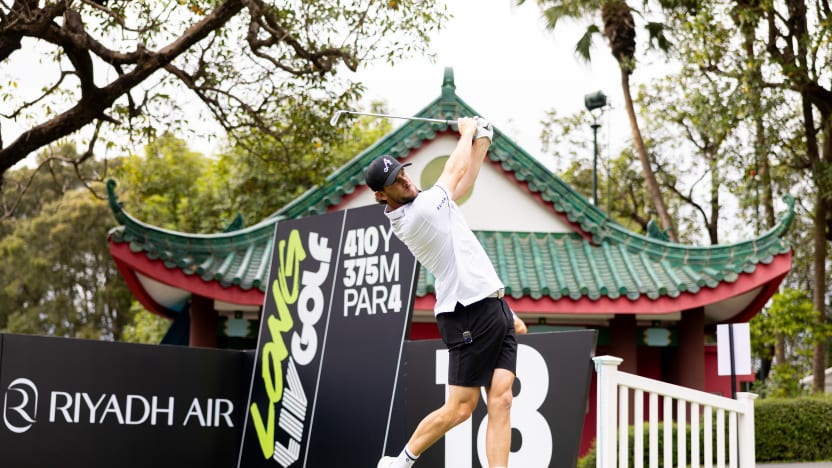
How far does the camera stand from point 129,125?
1073 centimetres

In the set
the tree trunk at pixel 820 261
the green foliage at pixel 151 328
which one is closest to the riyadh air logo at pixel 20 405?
the tree trunk at pixel 820 261

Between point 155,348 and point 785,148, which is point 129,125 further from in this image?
point 785,148

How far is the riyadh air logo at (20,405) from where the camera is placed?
21.0ft

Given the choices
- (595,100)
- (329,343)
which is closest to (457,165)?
(329,343)

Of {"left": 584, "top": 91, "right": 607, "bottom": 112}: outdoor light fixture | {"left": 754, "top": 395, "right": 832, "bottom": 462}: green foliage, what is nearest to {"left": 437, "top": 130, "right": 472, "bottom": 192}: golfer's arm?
{"left": 754, "top": 395, "right": 832, "bottom": 462}: green foliage

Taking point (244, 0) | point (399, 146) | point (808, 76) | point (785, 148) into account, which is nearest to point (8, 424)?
point (244, 0)

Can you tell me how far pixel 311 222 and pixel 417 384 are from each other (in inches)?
66.0

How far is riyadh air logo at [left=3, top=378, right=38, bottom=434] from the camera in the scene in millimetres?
6402

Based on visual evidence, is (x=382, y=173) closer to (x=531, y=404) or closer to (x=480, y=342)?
(x=480, y=342)

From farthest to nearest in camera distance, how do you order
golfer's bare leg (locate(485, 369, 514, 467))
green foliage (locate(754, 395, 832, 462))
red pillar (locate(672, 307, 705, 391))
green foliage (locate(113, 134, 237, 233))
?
green foliage (locate(113, 134, 237, 233)) → green foliage (locate(754, 395, 832, 462)) → red pillar (locate(672, 307, 705, 391)) → golfer's bare leg (locate(485, 369, 514, 467))

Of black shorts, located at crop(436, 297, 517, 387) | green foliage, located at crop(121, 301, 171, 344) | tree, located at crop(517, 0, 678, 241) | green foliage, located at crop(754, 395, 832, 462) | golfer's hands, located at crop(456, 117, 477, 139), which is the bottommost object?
green foliage, located at crop(754, 395, 832, 462)

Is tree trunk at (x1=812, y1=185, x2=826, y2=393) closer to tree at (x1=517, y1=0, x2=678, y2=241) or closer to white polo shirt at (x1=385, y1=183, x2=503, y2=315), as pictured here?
tree at (x1=517, y1=0, x2=678, y2=241)

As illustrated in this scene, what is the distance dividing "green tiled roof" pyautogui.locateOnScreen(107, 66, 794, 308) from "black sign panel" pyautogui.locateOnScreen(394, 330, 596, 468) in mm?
5460

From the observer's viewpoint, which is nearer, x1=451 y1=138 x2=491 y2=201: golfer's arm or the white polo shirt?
the white polo shirt
